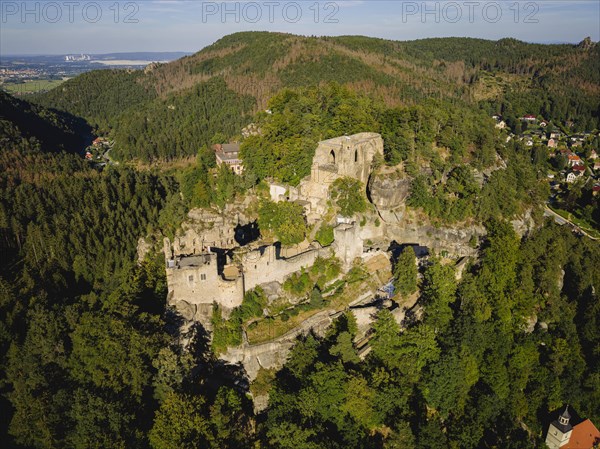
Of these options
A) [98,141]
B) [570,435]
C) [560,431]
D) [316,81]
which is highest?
[316,81]

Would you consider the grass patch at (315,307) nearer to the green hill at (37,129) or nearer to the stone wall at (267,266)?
the stone wall at (267,266)

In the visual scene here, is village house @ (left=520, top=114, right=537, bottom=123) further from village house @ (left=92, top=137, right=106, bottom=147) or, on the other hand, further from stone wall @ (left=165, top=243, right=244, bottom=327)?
stone wall @ (left=165, top=243, right=244, bottom=327)

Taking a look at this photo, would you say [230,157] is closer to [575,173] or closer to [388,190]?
[388,190]

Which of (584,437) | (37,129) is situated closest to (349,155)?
(584,437)

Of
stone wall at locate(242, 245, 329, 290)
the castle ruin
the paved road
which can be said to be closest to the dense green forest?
stone wall at locate(242, 245, 329, 290)

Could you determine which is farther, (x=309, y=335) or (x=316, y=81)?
(x=316, y=81)

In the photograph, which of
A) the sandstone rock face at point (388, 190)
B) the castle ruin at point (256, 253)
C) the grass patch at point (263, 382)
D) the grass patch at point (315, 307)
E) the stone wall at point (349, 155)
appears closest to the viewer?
the grass patch at point (263, 382)

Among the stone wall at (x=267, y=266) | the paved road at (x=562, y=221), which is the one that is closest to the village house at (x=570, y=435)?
the stone wall at (x=267, y=266)
